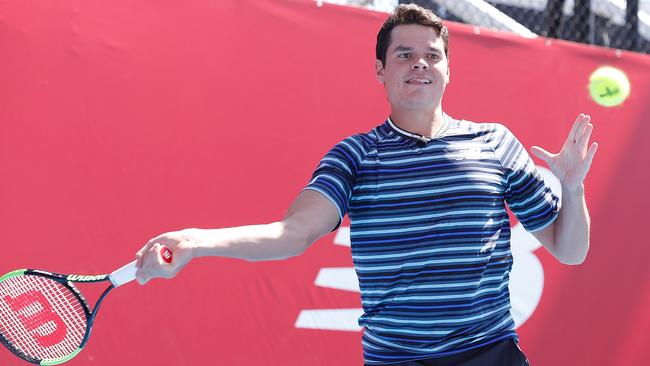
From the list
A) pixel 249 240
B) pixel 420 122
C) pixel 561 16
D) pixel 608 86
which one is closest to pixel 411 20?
pixel 420 122

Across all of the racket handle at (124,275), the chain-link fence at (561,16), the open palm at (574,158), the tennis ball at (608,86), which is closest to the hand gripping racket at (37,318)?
the racket handle at (124,275)

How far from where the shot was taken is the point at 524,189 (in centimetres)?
242

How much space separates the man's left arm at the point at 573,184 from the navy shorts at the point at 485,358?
294 millimetres

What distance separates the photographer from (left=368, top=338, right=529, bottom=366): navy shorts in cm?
229

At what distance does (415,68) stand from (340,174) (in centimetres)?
36

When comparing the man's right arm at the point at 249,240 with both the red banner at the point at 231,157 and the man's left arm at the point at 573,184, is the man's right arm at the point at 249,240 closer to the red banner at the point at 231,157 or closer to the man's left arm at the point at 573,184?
the man's left arm at the point at 573,184

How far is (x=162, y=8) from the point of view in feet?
12.3

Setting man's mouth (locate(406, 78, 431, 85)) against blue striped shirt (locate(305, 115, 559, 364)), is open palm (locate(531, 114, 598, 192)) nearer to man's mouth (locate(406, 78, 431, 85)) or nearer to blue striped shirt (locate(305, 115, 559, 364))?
blue striped shirt (locate(305, 115, 559, 364))

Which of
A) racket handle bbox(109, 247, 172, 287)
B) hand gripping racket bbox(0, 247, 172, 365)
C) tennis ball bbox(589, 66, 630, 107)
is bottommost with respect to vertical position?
hand gripping racket bbox(0, 247, 172, 365)

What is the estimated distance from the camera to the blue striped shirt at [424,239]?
2.28 metres

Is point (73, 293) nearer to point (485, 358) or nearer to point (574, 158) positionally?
point (485, 358)

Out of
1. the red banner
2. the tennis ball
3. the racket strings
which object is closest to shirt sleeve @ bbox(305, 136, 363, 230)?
the racket strings

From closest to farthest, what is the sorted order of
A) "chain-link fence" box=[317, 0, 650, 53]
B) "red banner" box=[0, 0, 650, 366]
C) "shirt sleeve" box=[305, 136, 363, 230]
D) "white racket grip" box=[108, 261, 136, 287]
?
1. "white racket grip" box=[108, 261, 136, 287]
2. "shirt sleeve" box=[305, 136, 363, 230]
3. "red banner" box=[0, 0, 650, 366]
4. "chain-link fence" box=[317, 0, 650, 53]

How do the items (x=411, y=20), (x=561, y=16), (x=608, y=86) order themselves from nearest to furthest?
1. (x=411, y=20)
2. (x=608, y=86)
3. (x=561, y=16)
